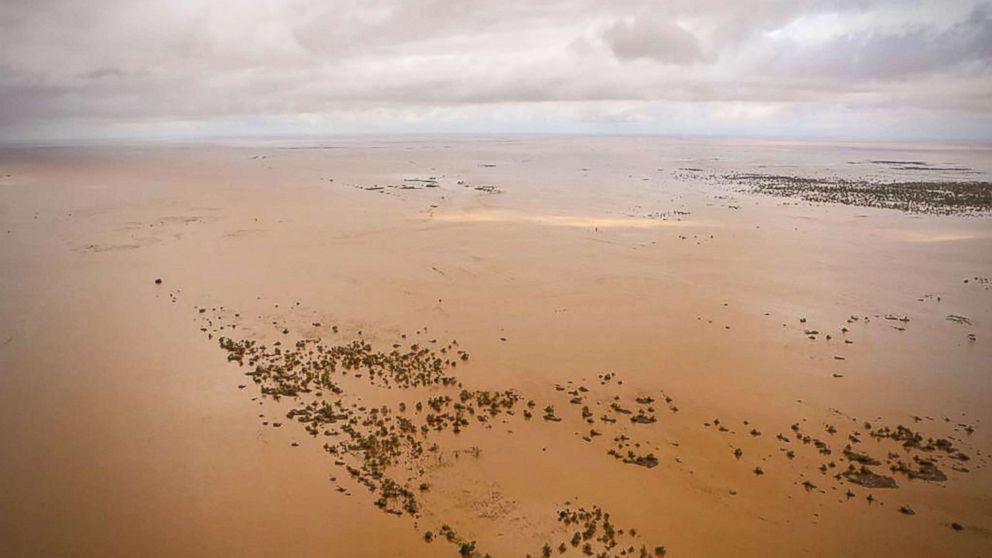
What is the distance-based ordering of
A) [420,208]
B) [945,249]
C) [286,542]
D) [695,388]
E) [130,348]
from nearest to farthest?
[286,542]
[695,388]
[130,348]
[945,249]
[420,208]

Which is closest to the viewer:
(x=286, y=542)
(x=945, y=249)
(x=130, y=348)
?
(x=286, y=542)

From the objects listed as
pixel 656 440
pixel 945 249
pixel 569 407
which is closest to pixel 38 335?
pixel 569 407

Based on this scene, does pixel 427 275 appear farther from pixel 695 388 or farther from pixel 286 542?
pixel 286 542

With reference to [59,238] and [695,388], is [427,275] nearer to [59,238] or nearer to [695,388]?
[695,388]

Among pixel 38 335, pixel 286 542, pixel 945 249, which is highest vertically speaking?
pixel 945 249

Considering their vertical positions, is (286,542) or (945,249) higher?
(945,249)

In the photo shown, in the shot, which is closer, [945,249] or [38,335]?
[38,335]
